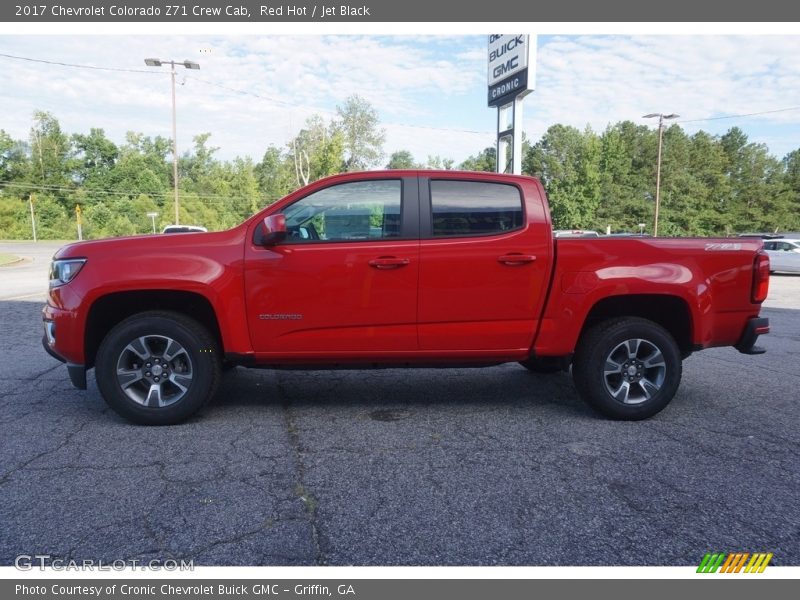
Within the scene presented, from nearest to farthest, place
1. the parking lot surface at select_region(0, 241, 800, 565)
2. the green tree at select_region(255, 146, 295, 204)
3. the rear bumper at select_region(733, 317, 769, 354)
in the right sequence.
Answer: the parking lot surface at select_region(0, 241, 800, 565) < the rear bumper at select_region(733, 317, 769, 354) < the green tree at select_region(255, 146, 295, 204)

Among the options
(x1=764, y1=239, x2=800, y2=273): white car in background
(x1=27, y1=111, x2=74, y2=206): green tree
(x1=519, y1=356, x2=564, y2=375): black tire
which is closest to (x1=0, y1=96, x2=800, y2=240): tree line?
(x1=27, y1=111, x2=74, y2=206): green tree

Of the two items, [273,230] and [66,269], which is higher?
[273,230]

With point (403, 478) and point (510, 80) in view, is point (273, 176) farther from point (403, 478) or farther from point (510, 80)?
point (403, 478)

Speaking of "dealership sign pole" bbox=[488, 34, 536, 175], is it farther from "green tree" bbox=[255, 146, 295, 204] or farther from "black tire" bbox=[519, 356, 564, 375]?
"green tree" bbox=[255, 146, 295, 204]

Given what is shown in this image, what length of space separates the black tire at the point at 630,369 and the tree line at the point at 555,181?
5465 cm

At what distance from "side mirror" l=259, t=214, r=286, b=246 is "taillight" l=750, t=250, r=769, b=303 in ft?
11.6

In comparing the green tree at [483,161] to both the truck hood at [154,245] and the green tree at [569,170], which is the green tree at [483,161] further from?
the truck hood at [154,245]

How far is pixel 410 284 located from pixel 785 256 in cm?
2347

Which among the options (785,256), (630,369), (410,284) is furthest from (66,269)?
(785,256)

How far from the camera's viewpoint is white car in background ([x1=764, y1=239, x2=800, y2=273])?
72.8 feet

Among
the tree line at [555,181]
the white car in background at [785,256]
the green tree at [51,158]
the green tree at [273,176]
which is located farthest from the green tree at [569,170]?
the green tree at [51,158]

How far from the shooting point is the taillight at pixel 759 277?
4426 mm

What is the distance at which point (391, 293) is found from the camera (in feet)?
14.0

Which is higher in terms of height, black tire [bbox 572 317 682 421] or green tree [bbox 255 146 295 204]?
green tree [bbox 255 146 295 204]
